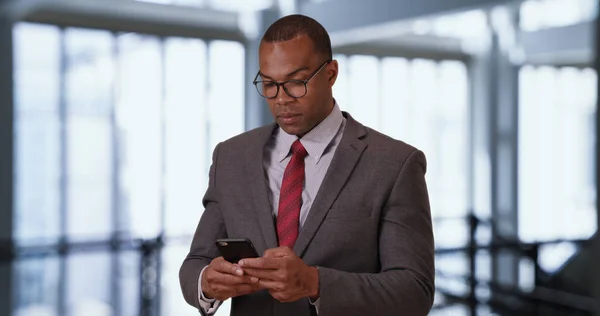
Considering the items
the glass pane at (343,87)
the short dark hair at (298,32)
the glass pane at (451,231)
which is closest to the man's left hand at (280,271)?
the short dark hair at (298,32)

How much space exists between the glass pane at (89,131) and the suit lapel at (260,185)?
10153 millimetres

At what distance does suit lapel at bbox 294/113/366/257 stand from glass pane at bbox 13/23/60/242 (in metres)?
9.81

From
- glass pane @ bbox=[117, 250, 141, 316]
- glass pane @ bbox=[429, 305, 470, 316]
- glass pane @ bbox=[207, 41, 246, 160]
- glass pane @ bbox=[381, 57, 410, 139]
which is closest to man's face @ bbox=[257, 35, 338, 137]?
glass pane @ bbox=[429, 305, 470, 316]

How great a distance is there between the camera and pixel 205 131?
13.1 meters

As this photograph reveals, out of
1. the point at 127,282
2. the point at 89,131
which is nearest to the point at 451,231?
the point at 127,282

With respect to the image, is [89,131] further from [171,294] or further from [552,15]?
[552,15]

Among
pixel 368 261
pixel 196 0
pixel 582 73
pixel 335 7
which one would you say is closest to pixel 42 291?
pixel 196 0

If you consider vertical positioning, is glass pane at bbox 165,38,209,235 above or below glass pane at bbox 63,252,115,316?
above

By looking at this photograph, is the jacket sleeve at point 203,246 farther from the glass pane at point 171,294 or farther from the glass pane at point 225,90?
the glass pane at point 225,90

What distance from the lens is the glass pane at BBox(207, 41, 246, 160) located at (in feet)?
43.0

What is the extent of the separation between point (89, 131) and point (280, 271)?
10785 millimetres

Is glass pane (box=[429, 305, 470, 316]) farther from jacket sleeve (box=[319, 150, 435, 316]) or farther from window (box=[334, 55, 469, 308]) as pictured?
jacket sleeve (box=[319, 150, 435, 316])

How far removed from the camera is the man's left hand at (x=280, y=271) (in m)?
1.77

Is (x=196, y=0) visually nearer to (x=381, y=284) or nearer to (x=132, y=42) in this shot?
(x=132, y=42)
